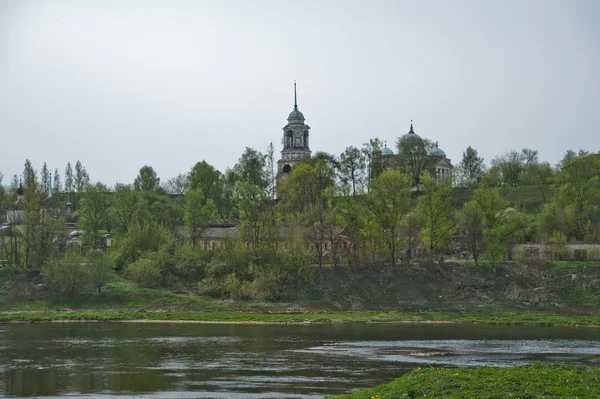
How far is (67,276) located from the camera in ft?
267

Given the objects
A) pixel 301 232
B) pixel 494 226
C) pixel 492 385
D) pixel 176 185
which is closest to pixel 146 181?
pixel 176 185

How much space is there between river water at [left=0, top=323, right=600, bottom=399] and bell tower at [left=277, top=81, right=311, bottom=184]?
64.2 meters

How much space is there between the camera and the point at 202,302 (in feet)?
258

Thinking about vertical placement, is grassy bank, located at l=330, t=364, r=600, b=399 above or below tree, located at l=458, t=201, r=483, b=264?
below

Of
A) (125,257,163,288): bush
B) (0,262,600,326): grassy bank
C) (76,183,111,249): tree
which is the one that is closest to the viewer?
(0,262,600,326): grassy bank

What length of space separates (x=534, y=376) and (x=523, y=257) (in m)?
51.9

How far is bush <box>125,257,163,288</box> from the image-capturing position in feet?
278

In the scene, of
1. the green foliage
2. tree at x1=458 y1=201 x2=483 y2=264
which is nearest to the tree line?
tree at x1=458 y1=201 x2=483 y2=264

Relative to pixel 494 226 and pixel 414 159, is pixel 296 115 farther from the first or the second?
pixel 494 226

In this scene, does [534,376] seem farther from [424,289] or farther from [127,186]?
[127,186]

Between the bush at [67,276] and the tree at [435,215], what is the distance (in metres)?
36.9

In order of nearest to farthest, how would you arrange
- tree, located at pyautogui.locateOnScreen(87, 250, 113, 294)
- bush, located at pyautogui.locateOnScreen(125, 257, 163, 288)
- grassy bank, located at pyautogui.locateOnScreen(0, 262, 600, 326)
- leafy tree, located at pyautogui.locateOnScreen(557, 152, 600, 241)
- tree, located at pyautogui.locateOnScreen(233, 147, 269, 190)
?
grassy bank, located at pyautogui.locateOnScreen(0, 262, 600, 326), tree, located at pyautogui.locateOnScreen(87, 250, 113, 294), bush, located at pyautogui.locateOnScreen(125, 257, 163, 288), leafy tree, located at pyautogui.locateOnScreen(557, 152, 600, 241), tree, located at pyautogui.locateOnScreen(233, 147, 269, 190)

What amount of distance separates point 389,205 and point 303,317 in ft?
68.9

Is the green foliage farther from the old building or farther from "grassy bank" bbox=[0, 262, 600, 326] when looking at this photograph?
"grassy bank" bbox=[0, 262, 600, 326]
